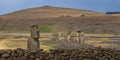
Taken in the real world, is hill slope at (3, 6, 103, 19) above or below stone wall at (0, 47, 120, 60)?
above

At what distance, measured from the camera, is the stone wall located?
1773 centimetres

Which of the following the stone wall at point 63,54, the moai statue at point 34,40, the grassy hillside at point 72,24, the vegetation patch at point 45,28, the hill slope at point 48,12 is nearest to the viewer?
the stone wall at point 63,54

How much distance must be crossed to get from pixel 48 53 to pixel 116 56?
11.1 ft

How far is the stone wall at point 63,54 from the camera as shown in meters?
17.7

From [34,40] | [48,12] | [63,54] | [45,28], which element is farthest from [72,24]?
[63,54]

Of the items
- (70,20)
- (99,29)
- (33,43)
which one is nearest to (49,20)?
(70,20)

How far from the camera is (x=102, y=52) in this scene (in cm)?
1962

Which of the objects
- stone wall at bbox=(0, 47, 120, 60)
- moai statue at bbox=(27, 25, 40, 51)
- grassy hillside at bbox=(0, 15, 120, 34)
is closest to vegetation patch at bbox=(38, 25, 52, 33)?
grassy hillside at bbox=(0, 15, 120, 34)

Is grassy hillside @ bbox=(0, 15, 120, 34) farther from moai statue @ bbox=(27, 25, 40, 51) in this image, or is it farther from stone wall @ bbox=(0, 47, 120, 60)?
stone wall @ bbox=(0, 47, 120, 60)

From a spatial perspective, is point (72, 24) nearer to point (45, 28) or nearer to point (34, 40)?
point (45, 28)

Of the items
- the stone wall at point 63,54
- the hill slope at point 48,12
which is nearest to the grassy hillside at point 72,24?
the hill slope at point 48,12

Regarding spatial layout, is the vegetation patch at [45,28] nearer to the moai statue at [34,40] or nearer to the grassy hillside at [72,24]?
the grassy hillside at [72,24]

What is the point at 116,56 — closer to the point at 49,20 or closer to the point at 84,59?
the point at 84,59

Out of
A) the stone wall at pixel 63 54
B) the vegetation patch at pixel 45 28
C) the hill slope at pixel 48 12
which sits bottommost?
the vegetation patch at pixel 45 28
